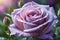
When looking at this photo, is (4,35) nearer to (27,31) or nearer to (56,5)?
(27,31)

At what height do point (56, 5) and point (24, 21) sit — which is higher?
point (24, 21)

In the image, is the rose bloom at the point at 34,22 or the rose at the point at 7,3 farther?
the rose at the point at 7,3

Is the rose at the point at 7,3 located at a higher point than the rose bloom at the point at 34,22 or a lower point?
lower

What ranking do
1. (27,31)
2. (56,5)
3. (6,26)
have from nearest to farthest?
(27,31) → (6,26) → (56,5)

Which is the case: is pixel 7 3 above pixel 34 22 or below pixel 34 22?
below

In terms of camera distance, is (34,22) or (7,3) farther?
(7,3)

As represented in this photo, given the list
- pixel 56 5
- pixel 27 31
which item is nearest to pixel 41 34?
pixel 27 31

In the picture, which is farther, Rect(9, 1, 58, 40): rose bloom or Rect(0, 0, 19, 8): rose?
Rect(0, 0, 19, 8): rose

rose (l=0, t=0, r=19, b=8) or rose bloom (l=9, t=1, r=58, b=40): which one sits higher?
rose bloom (l=9, t=1, r=58, b=40)
